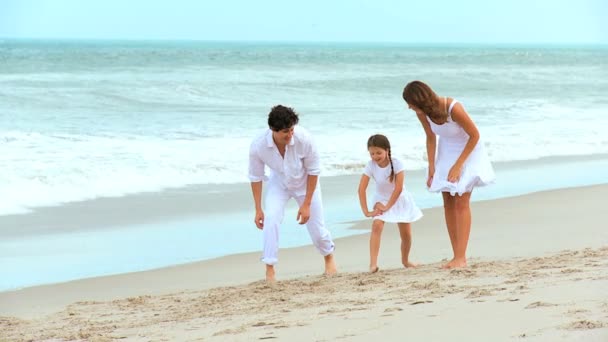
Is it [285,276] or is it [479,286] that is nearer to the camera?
[479,286]

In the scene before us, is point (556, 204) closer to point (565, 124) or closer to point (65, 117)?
point (565, 124)

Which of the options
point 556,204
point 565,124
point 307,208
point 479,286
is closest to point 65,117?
point 565,124

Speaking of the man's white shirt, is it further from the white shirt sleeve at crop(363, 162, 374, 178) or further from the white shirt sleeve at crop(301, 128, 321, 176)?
the white shirt sleeve at crop(363, 162, 374, 178)

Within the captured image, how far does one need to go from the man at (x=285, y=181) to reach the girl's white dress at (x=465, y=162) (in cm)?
82

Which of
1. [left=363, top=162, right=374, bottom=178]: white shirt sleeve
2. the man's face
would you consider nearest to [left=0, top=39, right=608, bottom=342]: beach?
[left=363, top=162, right=374, bottom=178]: white shirt sleeve

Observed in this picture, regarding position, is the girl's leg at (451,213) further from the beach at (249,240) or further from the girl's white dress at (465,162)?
the beach at (249,240)

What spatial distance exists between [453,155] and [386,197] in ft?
2.35

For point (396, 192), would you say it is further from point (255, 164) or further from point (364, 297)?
point (364, 297)

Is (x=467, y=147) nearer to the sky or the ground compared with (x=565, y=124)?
nearer to the ground

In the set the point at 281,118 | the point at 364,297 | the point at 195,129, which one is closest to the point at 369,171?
the point at 281,118

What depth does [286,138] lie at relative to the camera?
19.1 ft

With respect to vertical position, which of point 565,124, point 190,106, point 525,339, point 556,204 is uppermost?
point 190,106

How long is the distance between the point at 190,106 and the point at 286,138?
16420 mm

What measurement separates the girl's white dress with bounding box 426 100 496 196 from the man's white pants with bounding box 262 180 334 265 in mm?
867
